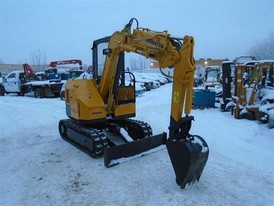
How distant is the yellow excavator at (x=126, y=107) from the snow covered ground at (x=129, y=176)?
29 centimetres

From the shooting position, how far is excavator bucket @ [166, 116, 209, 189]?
14.0 ft

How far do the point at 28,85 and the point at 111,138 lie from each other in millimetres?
15094

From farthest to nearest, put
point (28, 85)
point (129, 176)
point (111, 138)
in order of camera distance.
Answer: point (28, 85) → point (111, 138) → point (129, 176)

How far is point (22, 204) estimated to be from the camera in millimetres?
4199

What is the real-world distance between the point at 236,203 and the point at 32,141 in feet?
18.5

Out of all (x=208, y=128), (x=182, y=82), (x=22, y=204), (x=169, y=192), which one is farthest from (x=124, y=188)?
(x=208, y=128)

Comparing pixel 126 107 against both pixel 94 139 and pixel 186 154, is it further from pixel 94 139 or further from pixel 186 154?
pixel 186 154

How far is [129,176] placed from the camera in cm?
509

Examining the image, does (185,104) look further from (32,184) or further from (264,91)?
(264,91)

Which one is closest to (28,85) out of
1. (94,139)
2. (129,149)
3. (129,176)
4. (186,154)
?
(94,139)

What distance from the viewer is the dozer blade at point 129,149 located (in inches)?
216

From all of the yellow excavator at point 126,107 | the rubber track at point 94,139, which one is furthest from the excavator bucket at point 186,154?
the rubber track at point 94,139

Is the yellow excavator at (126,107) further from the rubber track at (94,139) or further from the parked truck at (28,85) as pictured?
the parked truck at (28,85)

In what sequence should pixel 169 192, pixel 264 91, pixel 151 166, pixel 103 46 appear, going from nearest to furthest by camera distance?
pixel 169 192 → pixel 151 166 → pixel 103 46 → pixel 264 91
